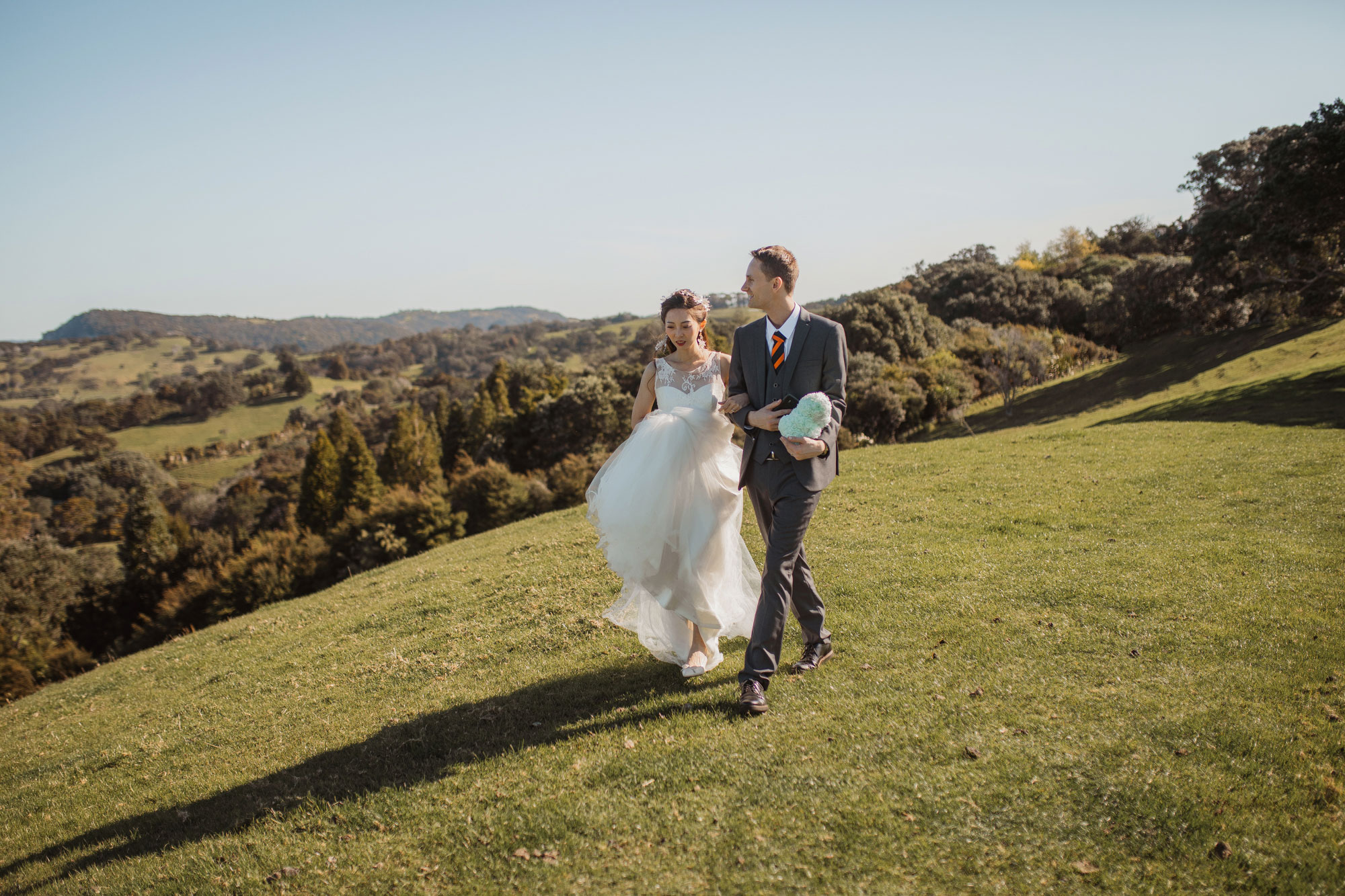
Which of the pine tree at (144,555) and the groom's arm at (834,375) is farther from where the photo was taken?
the pine tree at (144,555)

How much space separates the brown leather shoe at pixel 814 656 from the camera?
6.56 m

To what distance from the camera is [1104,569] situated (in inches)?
335

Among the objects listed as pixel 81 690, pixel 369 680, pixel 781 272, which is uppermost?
pixel 781 272

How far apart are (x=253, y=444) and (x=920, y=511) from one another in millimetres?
143781

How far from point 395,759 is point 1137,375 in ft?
138

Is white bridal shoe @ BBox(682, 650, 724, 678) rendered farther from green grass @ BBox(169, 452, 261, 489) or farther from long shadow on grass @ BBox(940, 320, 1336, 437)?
green grass @ BBox(169, 452, 261, 489)

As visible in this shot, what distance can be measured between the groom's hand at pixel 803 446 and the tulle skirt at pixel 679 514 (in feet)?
3.04

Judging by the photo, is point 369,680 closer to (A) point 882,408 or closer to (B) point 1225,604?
(B) point 1225,604

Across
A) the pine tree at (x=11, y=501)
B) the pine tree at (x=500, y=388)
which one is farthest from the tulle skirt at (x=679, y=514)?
the pine tree at (x=500, y=388)

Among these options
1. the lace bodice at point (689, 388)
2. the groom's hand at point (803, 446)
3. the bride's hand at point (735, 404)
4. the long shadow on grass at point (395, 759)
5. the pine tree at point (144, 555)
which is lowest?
the pine tree at point (144, 555)

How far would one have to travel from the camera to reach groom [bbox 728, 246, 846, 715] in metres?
5.91

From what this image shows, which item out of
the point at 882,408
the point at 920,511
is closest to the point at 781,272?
the point at 920,511

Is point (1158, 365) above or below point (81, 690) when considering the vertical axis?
above

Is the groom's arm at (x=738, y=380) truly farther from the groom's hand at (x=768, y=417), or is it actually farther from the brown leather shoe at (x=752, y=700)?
the brown leather shoe at (x=752, y=700)
